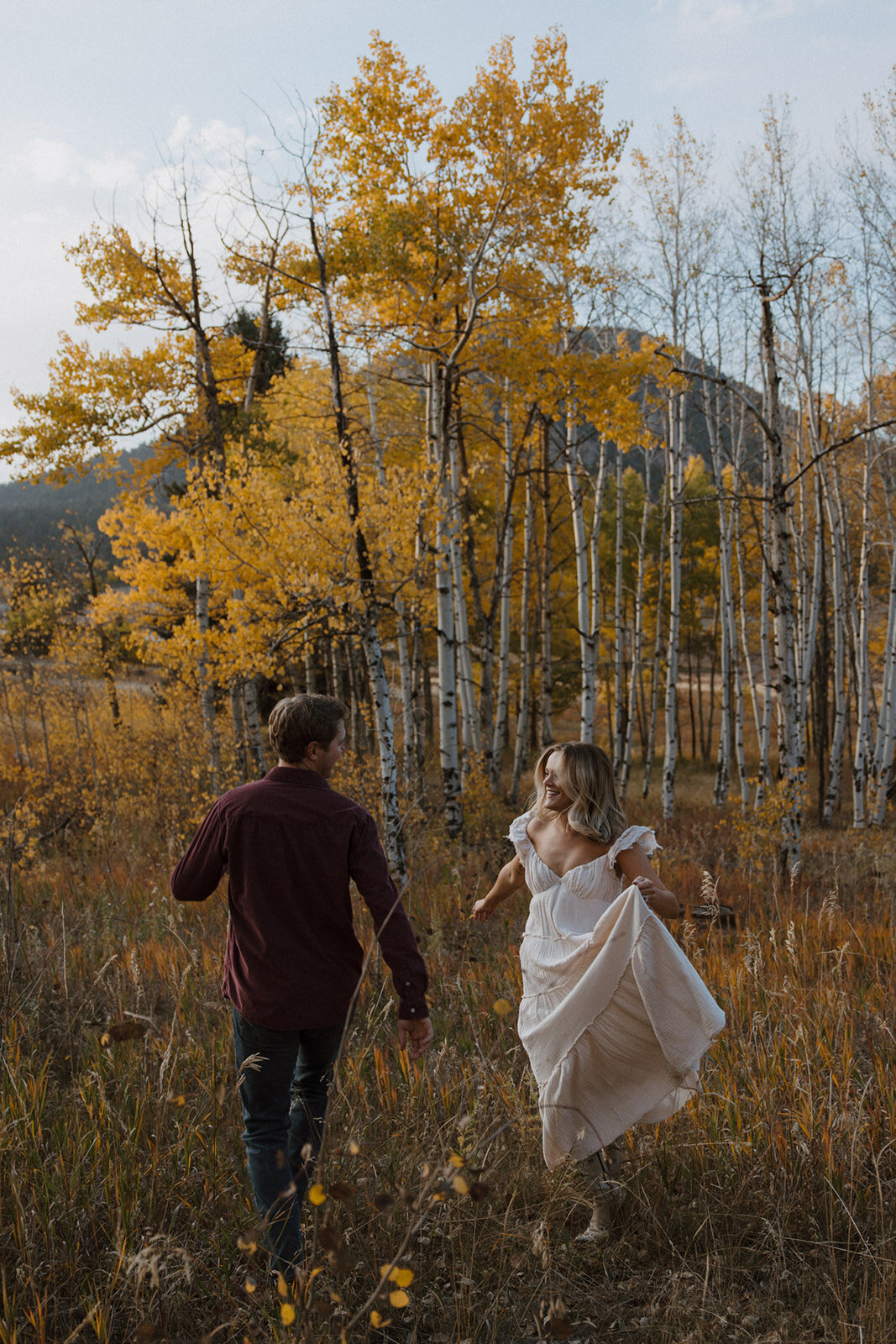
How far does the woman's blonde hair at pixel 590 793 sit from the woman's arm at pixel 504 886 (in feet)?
1.05

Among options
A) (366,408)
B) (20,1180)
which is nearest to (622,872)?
(20,1180)

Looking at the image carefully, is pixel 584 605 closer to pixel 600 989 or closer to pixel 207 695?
pixel 207 695

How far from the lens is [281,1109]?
2258mm

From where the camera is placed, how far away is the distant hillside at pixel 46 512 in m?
28.8

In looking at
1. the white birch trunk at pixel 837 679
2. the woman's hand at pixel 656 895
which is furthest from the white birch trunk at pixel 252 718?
the white birch trunk at pixel 837 679

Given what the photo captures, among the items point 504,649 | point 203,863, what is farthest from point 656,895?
point 504,649

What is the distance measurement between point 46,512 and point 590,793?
11274cm

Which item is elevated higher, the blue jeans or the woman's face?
the woman's face

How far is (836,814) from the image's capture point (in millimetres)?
15867

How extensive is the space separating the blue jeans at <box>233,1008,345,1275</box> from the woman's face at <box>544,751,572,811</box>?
91 centimetres

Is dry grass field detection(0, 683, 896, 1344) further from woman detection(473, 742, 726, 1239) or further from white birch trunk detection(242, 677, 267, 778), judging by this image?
white birch trunk detection(242, 677, 267, 778)

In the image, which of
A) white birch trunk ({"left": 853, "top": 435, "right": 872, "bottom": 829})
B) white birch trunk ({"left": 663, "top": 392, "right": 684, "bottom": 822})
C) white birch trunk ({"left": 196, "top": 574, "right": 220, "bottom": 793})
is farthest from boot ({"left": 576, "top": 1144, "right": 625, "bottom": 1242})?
white birch trunk ({"left": 853, "top": 435, "right": 872, "bottom": 829})

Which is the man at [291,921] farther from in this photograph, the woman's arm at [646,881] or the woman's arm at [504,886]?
the woman's arm at [646,881]

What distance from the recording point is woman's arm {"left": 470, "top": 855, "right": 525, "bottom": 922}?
2764 millimetres
